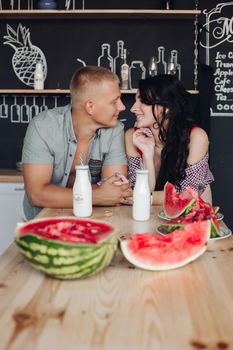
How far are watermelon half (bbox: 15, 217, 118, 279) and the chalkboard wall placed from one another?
3165 mm

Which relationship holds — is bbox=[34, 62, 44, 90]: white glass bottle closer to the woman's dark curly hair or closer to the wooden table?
the woman's dark curly hair

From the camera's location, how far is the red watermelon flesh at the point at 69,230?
1337mm

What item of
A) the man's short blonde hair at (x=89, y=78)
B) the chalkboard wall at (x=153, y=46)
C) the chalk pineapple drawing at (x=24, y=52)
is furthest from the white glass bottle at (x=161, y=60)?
the man's short blonde hair at (x=89, y=78)

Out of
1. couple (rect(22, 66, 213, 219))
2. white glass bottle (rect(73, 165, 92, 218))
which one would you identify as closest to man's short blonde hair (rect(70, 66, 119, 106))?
couple (rect(22, 66, 213, 219))

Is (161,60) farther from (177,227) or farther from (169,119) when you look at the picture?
(177,227)

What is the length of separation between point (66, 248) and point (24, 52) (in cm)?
350

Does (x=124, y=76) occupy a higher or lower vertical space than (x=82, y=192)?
higher

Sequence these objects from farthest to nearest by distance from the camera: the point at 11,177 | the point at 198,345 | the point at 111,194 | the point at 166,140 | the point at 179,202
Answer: the point at 11,177
the point at 166,140
the point at 111,194
the point at 179,202
the point at 198,345

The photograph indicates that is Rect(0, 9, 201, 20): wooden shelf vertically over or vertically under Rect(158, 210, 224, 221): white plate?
over

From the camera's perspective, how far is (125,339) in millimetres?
1028

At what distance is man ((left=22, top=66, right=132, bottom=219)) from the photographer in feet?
8.37

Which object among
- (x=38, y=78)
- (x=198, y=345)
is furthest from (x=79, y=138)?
(x=198, y=345)

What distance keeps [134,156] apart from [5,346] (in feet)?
6.38

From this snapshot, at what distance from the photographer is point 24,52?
442 cm
